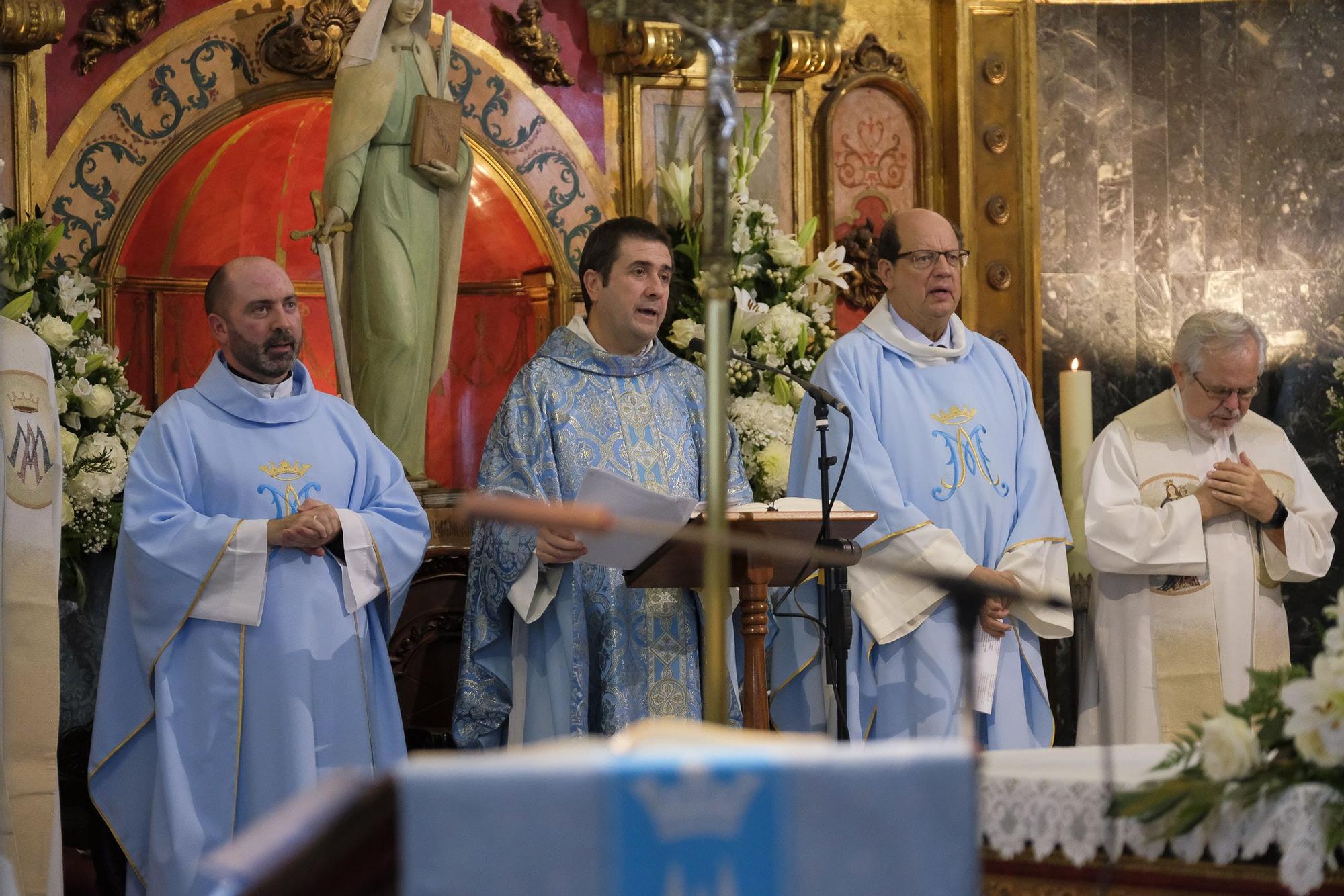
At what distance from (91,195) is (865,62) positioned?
3.53 metres

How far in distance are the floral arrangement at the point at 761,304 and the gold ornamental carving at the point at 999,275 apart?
0.96 metres

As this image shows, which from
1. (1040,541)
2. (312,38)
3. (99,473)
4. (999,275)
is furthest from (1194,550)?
(312,38)

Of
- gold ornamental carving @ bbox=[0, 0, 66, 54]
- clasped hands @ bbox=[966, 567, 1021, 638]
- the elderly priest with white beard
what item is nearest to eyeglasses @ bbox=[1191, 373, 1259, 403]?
the elderly priest with white beard

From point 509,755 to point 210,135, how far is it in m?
5.53

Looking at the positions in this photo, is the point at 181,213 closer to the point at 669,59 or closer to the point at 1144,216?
the point at 669,59

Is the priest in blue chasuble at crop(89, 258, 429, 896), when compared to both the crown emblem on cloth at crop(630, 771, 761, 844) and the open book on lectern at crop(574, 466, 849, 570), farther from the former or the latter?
the crown emblem on cloth at crop(630, 771, 761, 844)

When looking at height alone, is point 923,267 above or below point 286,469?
above

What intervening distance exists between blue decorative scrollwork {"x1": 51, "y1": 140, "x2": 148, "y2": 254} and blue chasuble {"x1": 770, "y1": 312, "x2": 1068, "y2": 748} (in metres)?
2.87

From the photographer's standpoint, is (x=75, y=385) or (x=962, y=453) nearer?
(x=75, y=385)

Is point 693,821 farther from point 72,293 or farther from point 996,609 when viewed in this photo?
point 72,293

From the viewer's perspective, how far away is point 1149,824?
294 cm

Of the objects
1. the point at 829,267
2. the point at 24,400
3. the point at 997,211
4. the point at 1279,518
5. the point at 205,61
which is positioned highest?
the point at 205,61

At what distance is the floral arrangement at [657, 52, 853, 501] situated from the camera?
6.36 m

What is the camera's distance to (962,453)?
5.77 meters
